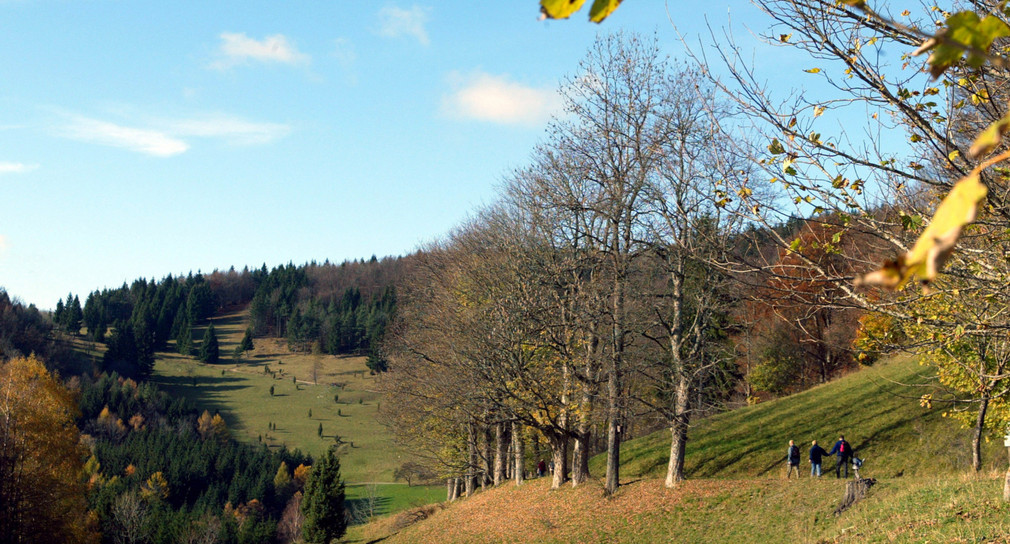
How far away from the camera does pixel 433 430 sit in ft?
112

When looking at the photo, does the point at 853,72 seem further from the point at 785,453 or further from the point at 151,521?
the point at 151,521

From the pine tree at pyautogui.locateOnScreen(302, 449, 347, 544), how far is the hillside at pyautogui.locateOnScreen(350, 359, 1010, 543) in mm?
3614

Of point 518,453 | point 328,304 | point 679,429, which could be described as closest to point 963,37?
point 679,429

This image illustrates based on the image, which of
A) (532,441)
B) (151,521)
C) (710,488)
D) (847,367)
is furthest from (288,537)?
(710,488)

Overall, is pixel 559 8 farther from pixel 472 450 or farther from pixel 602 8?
pixel 472 450

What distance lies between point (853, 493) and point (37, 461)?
2920 cm

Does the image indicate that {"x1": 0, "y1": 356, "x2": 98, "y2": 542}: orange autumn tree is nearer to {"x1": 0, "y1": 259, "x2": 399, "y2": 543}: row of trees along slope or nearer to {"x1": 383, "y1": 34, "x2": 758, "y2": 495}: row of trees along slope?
{"x1": 0, "y1": 259, "x2": 399, "y2": 543}: row of trees along slope

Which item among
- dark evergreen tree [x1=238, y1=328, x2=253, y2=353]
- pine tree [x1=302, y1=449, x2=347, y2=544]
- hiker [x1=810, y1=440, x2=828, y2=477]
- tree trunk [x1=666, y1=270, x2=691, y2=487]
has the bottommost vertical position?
pine tree [x1=302, y1=449, x2=347, y2=544]

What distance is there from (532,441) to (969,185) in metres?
29.4

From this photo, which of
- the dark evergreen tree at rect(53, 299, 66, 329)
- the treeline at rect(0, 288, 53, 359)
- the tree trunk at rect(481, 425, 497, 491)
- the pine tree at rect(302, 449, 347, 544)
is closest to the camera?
the tree trunk at rect(481, 425, 497, 491)

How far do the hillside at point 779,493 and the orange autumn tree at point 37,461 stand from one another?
12639 mm

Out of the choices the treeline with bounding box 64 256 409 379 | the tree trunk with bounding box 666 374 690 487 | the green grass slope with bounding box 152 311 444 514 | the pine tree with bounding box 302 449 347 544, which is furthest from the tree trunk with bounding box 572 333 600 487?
the treeline with bounding box 64 256 409 379

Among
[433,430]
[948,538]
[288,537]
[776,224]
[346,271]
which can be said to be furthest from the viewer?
[346,271]

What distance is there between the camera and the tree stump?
1408 cm
